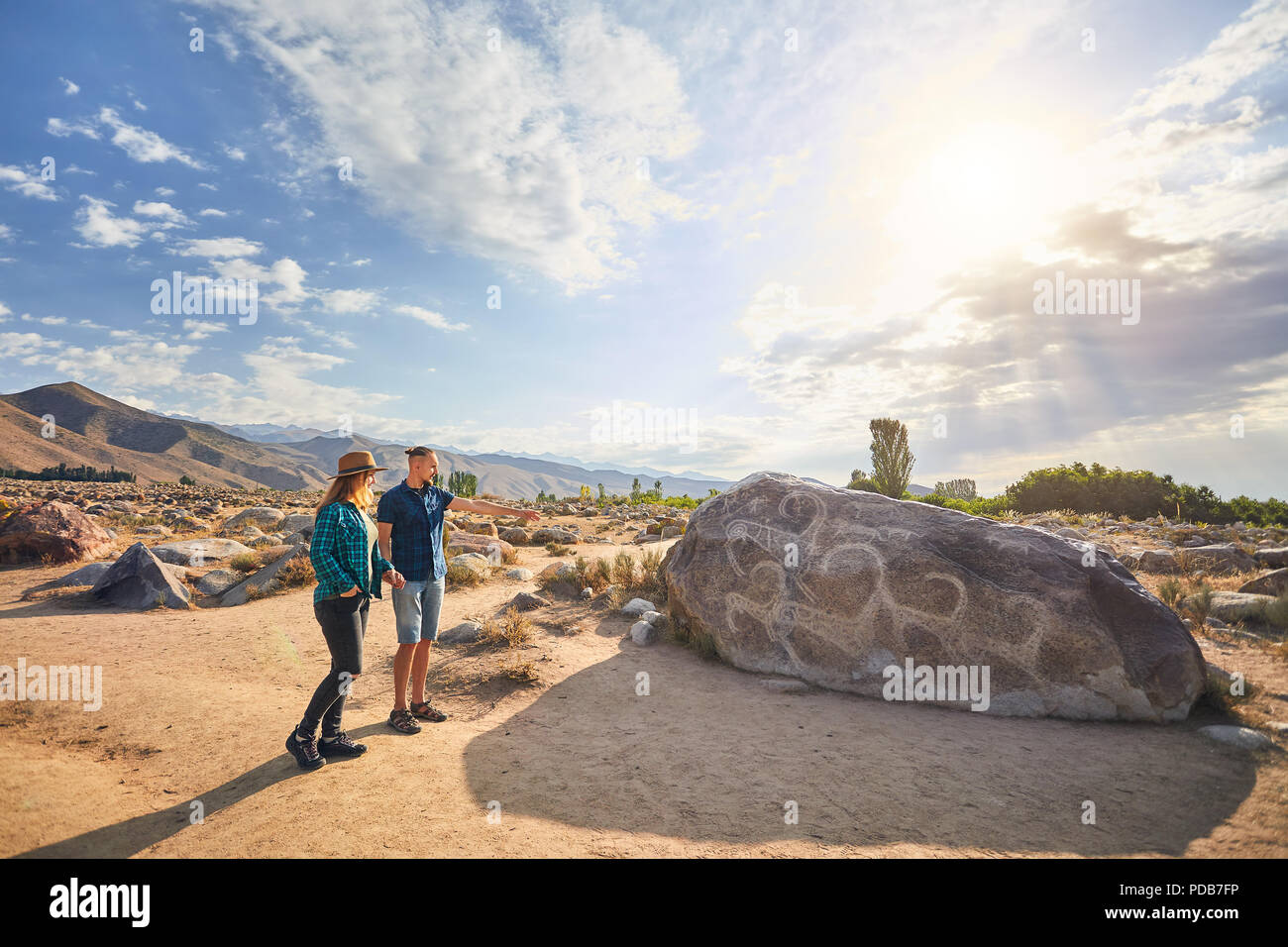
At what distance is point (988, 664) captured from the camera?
5.95m

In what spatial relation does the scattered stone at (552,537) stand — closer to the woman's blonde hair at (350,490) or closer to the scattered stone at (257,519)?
the scattered stone at (257,519)

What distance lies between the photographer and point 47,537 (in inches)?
457

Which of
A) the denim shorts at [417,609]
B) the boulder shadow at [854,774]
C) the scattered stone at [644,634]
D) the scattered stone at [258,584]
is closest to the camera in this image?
the boulder shadow at [854,774]

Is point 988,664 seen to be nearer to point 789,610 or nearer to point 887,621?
point 887,621

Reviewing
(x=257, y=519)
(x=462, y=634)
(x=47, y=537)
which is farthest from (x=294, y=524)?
(x=462, y=634)

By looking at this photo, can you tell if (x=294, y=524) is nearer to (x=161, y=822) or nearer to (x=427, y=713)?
(x=427, y=713)

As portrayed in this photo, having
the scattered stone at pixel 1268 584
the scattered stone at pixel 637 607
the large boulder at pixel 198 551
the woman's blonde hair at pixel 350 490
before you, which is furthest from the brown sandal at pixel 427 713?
the scattered stone at pixel 1268 584

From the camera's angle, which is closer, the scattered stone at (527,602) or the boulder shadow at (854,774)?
the boulder shadow at (854,774)

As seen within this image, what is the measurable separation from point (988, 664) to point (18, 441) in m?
114

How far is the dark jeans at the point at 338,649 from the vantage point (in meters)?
4.39

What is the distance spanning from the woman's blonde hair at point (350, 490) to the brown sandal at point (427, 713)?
7.42ft

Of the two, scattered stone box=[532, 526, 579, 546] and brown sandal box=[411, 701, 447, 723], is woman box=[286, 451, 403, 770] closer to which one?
brown sandal box=[411, 701, 447, 723]

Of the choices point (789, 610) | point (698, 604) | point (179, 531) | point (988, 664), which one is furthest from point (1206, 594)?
point (179, 531)

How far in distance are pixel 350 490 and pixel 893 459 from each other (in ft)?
74.2
